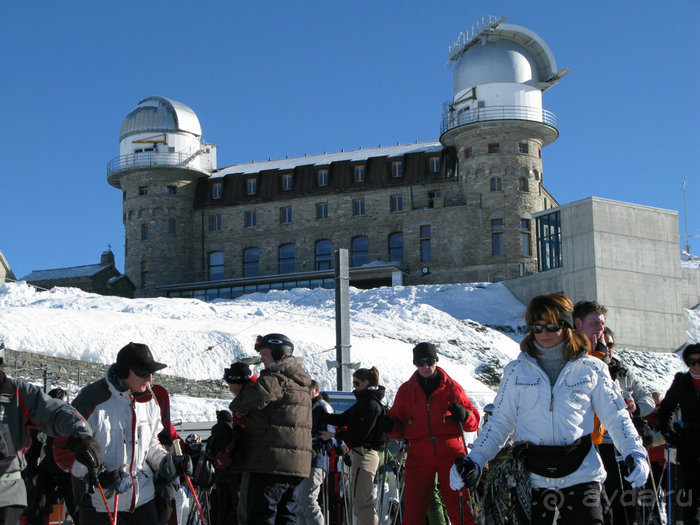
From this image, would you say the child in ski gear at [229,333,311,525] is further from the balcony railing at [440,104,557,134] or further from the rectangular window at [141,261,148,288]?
the rectangular window at [141,261,148,288]

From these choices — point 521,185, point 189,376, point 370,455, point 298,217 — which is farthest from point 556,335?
point 298,217

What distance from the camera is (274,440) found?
5.62 m

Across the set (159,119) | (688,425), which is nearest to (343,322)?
(688,425)

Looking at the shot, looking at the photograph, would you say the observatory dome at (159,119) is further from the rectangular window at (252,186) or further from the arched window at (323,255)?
the arched window at (323,255)

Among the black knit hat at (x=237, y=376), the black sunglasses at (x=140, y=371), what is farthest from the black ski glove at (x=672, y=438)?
the black sunglasses at (x=140, y=371)

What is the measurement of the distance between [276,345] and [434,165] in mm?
50299

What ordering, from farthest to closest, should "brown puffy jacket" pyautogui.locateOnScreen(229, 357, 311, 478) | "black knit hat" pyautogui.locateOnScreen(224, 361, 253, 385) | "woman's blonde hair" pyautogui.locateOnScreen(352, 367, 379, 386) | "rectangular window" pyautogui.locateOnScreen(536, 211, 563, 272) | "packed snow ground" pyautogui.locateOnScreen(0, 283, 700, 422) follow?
"rectangular window" pyautogui.locateOnScreen(536, 211, 563, 272), "packed snow ground" pyautogui.locateOnScreen(0, 283, 700, 422), "woman's blonde hair" pyautogui.locateOnScreen(352, 367, 379, 386), "black knit hat" pyautogui.locateOnScreen(224, 361, 253, 385), "brown puffy jacket" pyautogui.locateOnScreen(229, 357, 311, 478)

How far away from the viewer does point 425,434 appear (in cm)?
678

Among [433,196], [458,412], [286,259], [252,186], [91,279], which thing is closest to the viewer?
[458,412]

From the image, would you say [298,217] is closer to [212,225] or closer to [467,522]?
[212,225]

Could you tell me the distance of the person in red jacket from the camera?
21.7 feet

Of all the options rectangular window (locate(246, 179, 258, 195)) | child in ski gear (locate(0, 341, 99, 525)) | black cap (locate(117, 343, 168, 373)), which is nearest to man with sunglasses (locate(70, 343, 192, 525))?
black cap (locate(117, 343, 168, 373))

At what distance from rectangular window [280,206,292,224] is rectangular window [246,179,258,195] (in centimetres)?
254

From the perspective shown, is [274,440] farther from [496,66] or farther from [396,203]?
[396,203]
